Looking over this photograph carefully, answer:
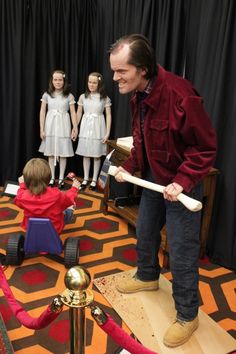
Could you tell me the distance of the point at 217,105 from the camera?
282 cm

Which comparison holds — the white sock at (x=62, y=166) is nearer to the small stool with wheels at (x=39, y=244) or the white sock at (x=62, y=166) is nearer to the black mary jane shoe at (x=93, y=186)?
the black mary jane shoe at (x=93, y=186)

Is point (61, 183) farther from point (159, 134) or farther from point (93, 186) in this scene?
point (159, 134)

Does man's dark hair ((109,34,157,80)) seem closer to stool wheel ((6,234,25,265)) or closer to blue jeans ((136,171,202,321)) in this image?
blue jeans ((136,171,202,321))

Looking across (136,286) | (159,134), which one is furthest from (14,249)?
(159,134)

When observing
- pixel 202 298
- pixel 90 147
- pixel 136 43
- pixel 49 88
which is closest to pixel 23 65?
pixel 49 88

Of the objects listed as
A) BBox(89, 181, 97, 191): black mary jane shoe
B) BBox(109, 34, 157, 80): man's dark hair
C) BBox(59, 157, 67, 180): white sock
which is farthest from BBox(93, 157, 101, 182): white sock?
BBox(109, 34, 157, 80): man's dark hair

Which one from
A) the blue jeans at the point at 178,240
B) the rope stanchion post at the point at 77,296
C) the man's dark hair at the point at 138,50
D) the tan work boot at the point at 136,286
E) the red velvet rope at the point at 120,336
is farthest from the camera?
the tan work boot at the point at 136,286

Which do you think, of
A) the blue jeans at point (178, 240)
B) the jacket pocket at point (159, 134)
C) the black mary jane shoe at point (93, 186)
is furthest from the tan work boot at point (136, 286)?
the black mary jane shoe at point (93, 186)

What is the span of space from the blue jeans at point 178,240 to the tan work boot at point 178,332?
36 mm

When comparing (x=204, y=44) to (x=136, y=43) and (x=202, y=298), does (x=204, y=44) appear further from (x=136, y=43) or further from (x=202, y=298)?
(x=202, y=298)

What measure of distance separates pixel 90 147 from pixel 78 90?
96 cm

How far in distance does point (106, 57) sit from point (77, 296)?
3799 millimetres

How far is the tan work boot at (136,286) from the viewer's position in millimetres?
2480

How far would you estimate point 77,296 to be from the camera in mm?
1126
